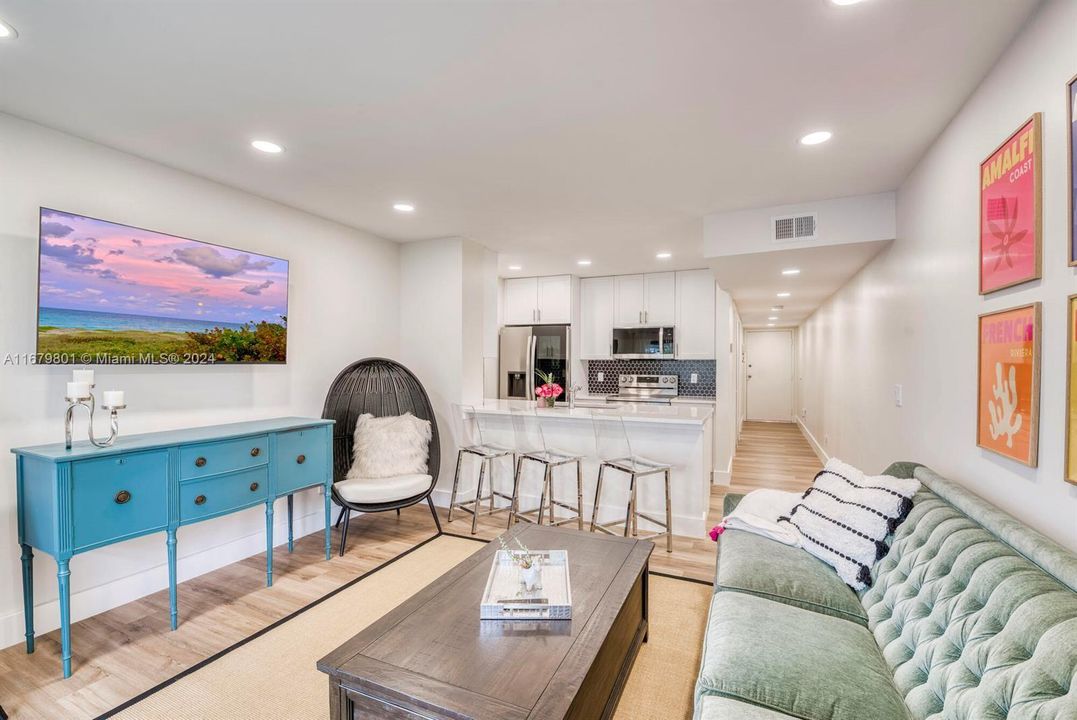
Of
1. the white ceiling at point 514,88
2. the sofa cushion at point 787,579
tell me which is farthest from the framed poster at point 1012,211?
the sofa cushion at point 787,579

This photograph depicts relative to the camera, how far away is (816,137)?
2.46 metres

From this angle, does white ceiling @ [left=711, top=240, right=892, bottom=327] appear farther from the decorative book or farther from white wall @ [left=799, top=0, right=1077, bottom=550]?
the decorative book

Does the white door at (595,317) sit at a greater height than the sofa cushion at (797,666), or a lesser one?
greater

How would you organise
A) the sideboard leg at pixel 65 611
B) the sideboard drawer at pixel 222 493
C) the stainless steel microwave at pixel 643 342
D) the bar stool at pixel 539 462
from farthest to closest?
the stainless steel microwave at pixel 643 342 < the bar stool at pixel 539 462 < the sideboard drawer at pixel 222 493 < the sideboard leg at pixel 65 611

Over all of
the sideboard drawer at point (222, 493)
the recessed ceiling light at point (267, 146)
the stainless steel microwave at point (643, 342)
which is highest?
the recessed ceiling light at point (267, 146)

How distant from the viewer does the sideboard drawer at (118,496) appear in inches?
85.0

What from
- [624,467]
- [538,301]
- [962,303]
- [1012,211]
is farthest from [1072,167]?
[538,301]

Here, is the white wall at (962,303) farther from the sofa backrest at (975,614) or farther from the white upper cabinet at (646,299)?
the white upper cabinet at (646,299)

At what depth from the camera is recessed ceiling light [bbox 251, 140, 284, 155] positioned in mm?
2559

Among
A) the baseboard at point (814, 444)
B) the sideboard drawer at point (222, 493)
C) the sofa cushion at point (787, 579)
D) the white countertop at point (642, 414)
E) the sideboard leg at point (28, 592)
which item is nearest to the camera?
the sofa cushion at point (787, 579)

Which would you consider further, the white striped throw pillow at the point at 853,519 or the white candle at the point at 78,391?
the white candle at the point at 78,391

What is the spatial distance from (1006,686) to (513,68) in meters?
2.30

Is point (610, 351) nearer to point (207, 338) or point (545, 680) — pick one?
point (207, 338)

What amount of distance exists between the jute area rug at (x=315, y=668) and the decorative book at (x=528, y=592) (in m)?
0.54
